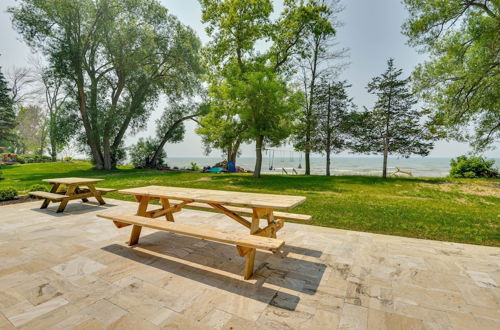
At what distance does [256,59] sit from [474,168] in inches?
795

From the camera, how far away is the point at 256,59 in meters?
18.5

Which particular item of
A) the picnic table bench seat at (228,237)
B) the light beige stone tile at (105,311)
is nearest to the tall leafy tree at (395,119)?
the picnic table bench seat at (228,237)

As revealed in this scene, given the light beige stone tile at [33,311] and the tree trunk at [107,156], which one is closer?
the light beige stone tile at [33,311]

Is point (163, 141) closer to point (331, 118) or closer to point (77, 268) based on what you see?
point (331, 118)

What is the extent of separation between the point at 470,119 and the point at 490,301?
786 inches

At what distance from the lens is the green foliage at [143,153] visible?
2506 cm

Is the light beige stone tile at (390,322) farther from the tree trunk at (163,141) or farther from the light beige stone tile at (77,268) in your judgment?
the tree trunk at (163,141)

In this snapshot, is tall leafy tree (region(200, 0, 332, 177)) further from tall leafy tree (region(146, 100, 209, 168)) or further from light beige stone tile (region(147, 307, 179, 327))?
light beige stone tile (region(147, 307, 179, 327))

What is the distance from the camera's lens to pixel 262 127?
16.0 m

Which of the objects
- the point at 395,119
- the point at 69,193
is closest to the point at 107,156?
the point at 69,193

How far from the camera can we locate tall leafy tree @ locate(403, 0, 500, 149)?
39.3 feet

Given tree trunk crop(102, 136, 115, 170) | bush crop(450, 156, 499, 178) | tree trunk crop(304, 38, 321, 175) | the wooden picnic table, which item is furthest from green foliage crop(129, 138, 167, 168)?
bush crop(450, 156, 499, 178)

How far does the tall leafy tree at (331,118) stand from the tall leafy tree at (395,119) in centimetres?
226

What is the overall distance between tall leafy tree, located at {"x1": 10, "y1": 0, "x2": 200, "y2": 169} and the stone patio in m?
19.8
